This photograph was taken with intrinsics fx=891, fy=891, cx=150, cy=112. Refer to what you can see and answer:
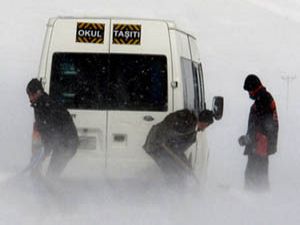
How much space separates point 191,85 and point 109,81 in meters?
1.17

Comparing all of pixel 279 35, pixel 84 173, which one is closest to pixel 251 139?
pixel 84 173

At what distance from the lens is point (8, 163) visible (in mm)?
15156

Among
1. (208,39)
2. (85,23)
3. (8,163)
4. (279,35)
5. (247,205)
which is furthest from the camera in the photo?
(279,35)

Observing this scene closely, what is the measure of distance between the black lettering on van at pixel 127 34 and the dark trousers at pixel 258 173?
2.29 metres

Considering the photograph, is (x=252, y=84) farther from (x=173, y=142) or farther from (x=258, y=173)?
(x=173, y=142)

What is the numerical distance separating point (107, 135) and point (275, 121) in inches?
88.7

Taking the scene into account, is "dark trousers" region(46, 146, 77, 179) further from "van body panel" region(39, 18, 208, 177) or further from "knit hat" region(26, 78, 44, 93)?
"knit hat" region(26, 78, 44, 93)

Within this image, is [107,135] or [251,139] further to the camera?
[251,139]

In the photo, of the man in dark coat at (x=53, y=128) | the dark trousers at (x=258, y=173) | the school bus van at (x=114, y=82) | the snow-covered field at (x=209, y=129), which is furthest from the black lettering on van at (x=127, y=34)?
the dark trousers at (x=258, y=173)

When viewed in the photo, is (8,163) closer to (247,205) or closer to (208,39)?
(247,205)

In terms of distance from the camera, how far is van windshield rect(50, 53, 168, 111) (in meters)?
9.33

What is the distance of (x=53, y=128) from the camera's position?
30.5 feet

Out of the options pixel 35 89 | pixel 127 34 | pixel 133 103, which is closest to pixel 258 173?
pixel 133 103

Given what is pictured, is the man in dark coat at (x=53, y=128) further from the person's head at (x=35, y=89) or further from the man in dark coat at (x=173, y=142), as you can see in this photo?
the man in dark coat at (x=173, y=142)
